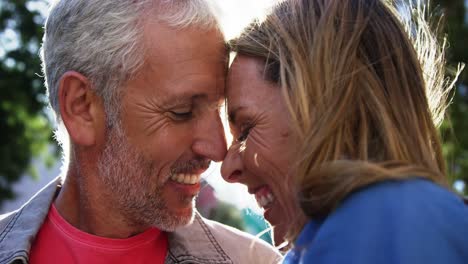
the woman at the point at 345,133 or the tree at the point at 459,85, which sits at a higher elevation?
the woman at the point at 345,133

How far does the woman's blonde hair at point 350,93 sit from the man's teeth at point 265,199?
373 mm

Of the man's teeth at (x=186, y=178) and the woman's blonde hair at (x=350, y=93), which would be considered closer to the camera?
the woman's blonde hair at (x=350, y=93)

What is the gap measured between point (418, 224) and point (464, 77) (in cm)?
730

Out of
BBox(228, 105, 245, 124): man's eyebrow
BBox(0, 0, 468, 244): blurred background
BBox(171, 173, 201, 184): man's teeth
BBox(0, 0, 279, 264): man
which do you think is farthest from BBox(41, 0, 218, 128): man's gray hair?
BBox(0, 0, 468, 244): blurred background

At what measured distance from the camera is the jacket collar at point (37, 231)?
2854 millimetres

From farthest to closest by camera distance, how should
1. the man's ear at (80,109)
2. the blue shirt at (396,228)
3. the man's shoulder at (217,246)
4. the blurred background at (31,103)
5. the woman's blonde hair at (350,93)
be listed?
the blurred background at (31,103)
the man's shoulder at (217,246)
the man's ear at (80,109)
the woman's blonde hair at (350,93)
the blue shirt at (396,228)

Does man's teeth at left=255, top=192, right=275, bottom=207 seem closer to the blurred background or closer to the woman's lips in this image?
the woman's lips

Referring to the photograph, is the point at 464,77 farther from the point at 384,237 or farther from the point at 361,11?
the point at 384,237

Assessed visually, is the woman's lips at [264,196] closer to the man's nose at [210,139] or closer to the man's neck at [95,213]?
the man's nose at [210,139]

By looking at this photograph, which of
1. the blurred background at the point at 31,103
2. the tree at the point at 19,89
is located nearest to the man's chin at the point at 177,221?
the blurred background at the point at 31,103

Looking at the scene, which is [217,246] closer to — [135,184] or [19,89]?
[135,184]

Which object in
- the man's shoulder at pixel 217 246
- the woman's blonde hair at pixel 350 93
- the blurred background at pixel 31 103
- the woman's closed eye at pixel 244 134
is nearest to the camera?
the woman's blonde hair at pixel 350 93

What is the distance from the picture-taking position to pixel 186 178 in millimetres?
2865

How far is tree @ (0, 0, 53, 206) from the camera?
31.4 ft
